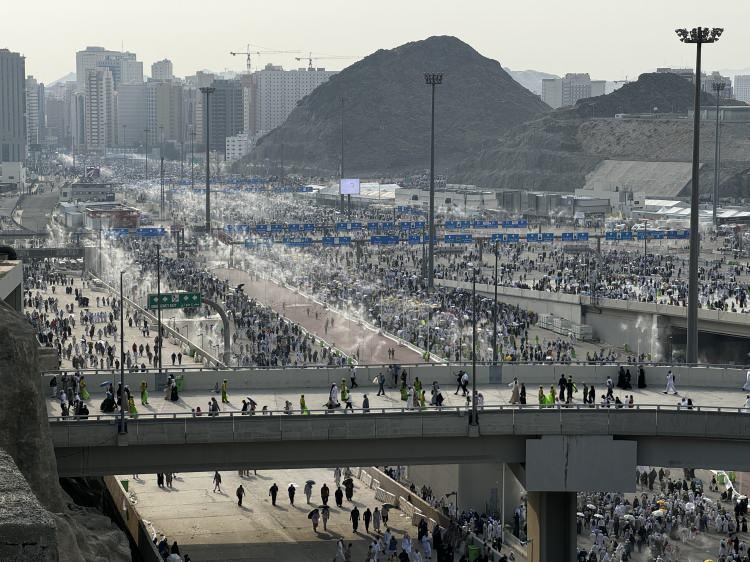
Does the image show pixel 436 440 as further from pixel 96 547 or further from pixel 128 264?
pixel 128 264

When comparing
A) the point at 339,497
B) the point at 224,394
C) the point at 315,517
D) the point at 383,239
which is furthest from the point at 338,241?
the point at 224,394


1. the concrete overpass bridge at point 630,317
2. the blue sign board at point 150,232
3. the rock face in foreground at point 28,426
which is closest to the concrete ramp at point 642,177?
the blue sign board at point 150,232

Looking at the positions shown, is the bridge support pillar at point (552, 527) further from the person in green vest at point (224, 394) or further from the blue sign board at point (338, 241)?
the blue sign board at point (338, 241)

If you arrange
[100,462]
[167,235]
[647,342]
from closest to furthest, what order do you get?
[100,462], [647,342], [167,235]

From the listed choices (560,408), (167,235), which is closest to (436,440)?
(560,408)

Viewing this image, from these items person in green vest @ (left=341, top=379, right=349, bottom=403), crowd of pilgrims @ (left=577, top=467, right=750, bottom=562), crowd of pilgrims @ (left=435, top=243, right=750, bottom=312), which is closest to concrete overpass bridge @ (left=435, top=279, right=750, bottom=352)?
crowd of pilgrims @ (left=435, top=243, right=750, bottom=312)

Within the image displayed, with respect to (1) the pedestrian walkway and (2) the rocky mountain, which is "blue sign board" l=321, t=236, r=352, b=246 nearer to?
(1) the pedestrian walkway
